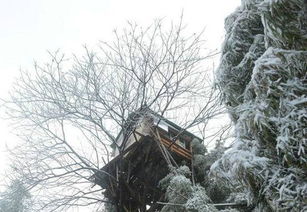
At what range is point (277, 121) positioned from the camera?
2.12m

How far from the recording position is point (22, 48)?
40.0 feet

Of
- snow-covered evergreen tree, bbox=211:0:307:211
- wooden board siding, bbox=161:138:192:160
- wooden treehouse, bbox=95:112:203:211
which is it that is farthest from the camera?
wooden board siding, bbox=161:138:192:160

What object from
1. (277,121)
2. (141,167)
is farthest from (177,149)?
(277,121)

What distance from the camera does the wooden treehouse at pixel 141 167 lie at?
31.9 ft

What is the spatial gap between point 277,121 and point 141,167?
8.46m

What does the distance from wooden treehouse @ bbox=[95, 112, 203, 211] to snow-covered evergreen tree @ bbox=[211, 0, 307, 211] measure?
24.1 ft

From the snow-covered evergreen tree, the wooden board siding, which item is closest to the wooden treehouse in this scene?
the wooden board siding

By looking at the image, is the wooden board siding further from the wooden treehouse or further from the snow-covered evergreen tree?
the snow-covered evergreen tree

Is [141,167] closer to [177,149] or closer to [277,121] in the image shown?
[177,149]

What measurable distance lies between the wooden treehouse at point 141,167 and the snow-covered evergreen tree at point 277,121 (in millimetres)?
7342

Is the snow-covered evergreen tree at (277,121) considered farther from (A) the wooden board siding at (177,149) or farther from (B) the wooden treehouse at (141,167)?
(A) the wooden board siding at (177,149)

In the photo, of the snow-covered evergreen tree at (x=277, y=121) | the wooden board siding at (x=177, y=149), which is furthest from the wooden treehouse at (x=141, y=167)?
the snow-covered evergreen tree at (x=277, y=121)

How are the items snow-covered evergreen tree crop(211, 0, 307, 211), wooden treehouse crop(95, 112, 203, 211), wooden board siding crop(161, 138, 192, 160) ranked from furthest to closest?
wooden board siding crop(161, 138, 192, 160), wooden treehouse crop(95, 112, 203, 211), snow-covered evergreen tree crop(211, 0, 307, 211)

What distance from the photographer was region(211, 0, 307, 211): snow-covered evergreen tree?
2.02 metres
